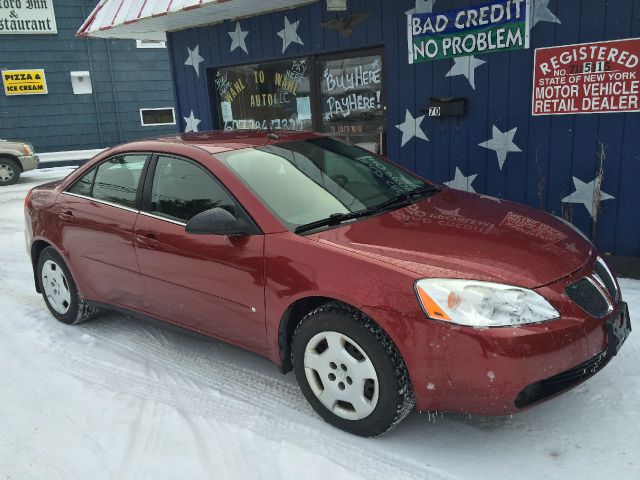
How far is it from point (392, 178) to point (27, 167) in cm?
1240

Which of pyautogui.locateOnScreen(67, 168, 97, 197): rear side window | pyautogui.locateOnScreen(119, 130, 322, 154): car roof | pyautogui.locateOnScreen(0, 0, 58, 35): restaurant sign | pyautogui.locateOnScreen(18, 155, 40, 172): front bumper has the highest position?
pyautogui.locateOnScreen(0, 0, 58, 35): restaurant sign

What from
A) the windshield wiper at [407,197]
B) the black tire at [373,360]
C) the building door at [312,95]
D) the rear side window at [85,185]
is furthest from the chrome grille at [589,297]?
the building door at [312,95]

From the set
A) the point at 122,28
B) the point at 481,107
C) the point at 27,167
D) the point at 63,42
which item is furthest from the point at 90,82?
the point at 481,107

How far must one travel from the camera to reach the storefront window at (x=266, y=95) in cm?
731

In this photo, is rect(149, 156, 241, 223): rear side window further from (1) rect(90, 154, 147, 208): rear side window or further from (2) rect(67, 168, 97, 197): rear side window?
(2) rect(67, 168, 97, 197): rear side window

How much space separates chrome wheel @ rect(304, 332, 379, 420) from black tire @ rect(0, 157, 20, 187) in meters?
12.9

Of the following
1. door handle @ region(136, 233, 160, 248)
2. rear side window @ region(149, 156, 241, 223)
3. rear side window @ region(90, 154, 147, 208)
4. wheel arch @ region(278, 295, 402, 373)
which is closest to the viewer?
wheel arch @ region(278, 295, 402, 373)

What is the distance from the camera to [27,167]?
13.3 m

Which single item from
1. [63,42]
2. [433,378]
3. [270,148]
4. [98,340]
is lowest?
[98,340]

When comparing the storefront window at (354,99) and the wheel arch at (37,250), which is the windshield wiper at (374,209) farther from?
the storefront window at (354,99)

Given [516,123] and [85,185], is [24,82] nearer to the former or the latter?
[85,185]

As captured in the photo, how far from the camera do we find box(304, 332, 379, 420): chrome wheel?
260 cm

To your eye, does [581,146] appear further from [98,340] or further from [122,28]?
[122,28]

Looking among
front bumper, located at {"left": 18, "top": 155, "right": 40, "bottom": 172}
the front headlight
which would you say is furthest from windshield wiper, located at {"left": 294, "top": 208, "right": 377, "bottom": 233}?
front bumper, located at {"left": 18, "top": 155, "right": 40, "bottom": 172}
